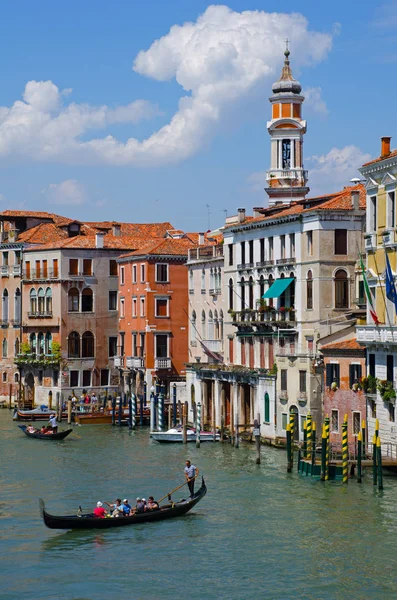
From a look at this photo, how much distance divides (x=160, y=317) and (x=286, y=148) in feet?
39.0

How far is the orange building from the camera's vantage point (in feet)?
232

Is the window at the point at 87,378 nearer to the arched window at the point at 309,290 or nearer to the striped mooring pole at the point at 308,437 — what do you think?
the arched window at the point at 309,290

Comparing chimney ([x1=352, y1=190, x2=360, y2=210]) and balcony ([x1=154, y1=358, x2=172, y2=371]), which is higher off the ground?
chimney ([x1=352, y1=190, x2=360, y2=210])

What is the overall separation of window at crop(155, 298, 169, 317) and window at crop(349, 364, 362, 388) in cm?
2510

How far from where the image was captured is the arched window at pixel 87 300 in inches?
3017

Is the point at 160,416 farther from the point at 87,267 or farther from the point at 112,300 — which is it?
the point at 87,267

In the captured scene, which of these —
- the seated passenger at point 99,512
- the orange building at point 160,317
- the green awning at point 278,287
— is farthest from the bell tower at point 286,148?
the seated passenger at point 99,512

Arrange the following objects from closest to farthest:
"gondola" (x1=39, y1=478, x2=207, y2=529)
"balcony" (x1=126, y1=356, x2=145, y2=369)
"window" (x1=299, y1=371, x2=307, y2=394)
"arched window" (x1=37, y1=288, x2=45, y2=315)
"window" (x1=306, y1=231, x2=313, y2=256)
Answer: "gondola" (x1=39, y1=478, x2=207, y2=529) → "window" (x1=299, y1=371, x2=307, y2=394) → "window" (x1=306, y1=231, x2=313, y2=256) → "balcony" (x1=126, y1=356, x2=145, y2=369) → "arched window" (x1=37, y1=288, x2=45, y2=315)

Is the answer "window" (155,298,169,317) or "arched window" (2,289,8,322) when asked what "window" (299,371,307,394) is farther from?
"arched window" (2,289,8,322)

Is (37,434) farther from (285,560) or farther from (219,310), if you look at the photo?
(285,560)

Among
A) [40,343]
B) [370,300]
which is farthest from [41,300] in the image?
[370,300]

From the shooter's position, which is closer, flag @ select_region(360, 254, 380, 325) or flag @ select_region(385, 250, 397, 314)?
flag @ select_region(385, 250, 397, 314)

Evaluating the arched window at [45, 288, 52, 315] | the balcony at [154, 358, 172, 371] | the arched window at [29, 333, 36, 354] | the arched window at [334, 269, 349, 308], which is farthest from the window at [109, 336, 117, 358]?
the arched window at [334, 269, 349, 308]

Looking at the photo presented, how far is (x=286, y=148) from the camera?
71562mm
